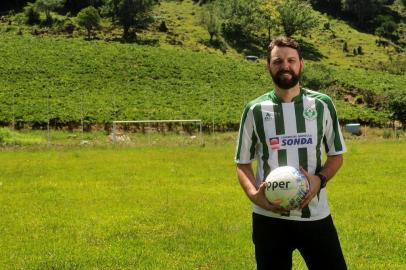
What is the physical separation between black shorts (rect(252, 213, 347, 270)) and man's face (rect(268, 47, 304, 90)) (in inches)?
48.3

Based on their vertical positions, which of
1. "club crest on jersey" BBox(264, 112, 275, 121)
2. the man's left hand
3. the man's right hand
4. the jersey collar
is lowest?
the man's right hand

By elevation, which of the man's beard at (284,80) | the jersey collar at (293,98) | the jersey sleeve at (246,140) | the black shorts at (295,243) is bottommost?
the black shorts at (295,243)

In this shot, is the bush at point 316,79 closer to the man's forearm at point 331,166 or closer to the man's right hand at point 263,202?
the man's forearm at point 331,166

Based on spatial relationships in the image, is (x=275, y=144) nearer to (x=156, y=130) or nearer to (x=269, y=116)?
(x=269, y=116)

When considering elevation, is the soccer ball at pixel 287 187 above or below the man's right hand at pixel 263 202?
above

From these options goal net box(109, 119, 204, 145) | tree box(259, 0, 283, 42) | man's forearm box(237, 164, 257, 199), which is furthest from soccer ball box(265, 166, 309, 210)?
tree box(259, 0, 283, 42)

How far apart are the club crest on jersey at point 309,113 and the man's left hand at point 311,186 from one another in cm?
47

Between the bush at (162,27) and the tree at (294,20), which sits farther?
the tree at (294,20)

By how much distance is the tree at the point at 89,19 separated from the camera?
88.4 metres

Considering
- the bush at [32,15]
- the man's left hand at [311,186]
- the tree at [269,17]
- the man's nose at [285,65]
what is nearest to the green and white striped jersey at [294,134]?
the man's left hand at [311,186]

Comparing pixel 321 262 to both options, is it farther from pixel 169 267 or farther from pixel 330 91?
pixel 330 91

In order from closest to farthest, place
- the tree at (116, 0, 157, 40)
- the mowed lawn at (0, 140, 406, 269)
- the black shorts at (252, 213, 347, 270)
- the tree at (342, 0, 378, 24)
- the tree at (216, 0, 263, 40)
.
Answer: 1. the black shorts at (252, 213, 347, 270)
2. the mowed lawn at (0, 140, 406, 269)
3. the tree at (116, 0, 157, 40)
4. the tree at (216, 0, 263, 40)
5. the tree at (342, 0, 378, 24)

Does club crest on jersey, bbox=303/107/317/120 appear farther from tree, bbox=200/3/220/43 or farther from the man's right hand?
tree, bbox=200/3/220/43

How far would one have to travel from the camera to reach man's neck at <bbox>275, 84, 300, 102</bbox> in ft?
16.2
